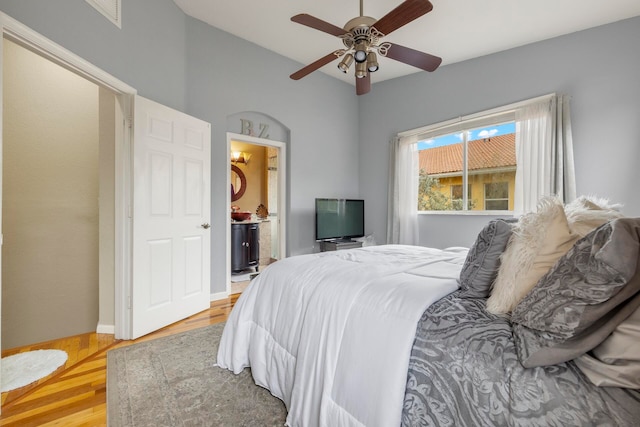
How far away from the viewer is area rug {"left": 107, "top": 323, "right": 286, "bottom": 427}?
4.84ft

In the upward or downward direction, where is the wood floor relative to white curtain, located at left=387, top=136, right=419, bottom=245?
downward

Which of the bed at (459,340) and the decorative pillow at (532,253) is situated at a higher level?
the decorative pillow at (532,253)

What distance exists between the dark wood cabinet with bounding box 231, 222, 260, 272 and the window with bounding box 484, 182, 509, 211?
3.45 metres

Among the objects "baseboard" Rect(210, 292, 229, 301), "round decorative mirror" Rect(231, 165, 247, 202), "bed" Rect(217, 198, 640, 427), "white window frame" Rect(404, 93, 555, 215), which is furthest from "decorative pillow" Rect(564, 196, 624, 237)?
"round decorative mirror" Rect(231, 165, 247, 202)

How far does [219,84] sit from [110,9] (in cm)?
136

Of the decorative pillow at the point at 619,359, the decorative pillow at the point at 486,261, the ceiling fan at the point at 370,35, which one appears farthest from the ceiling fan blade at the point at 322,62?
the decorative pillow at the point at 619,359

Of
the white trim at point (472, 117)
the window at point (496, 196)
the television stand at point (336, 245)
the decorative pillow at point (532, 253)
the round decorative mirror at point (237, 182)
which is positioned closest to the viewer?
the decorative pillow at point (532, 253)

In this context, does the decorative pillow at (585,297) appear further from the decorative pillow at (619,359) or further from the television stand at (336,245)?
the television stand at (336,245)

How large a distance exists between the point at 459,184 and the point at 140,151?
3841 mm

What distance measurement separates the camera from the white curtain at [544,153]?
3084 mm

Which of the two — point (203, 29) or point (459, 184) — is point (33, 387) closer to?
point (203, 29)

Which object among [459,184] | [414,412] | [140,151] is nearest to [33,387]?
[140,151]

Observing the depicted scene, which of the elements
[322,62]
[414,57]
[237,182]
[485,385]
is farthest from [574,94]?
[237,182]

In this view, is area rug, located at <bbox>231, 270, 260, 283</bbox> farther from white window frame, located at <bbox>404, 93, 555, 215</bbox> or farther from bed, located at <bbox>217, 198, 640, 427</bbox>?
bed, located at <bbox>217, 198, 640, 427</bbox>
